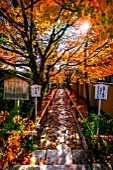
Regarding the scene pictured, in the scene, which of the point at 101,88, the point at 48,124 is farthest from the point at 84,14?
the point at 48,124

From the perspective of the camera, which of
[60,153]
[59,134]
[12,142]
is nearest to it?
[12,142]

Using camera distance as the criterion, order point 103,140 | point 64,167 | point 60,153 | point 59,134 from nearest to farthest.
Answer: point 64,167, point 103,140, point 60,153, point 59,134

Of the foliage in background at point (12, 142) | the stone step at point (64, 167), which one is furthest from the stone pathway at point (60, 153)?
the foliage in background at point (12, 142)

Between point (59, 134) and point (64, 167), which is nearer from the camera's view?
point (64, 167)

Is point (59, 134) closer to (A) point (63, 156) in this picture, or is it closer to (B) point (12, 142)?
(A) point (63, 156)

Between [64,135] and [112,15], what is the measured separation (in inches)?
298

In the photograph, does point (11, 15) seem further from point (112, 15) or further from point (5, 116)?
point (112, 15)

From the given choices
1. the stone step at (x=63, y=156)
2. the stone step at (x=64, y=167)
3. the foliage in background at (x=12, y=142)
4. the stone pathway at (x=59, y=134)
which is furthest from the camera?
the stone pathway at (x=59, y=134)

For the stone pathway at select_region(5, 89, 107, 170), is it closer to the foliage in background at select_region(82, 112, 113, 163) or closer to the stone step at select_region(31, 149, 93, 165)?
the stone step at select_region(31, 149, 93, 165)

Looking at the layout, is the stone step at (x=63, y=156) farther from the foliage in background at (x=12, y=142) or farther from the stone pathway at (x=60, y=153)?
the foliage in background at (x=12, y=142)

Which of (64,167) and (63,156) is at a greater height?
(64,167)

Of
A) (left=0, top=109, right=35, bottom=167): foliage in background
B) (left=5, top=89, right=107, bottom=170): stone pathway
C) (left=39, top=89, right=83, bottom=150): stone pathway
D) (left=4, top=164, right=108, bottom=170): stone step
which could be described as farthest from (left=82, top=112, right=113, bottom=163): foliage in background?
(left=0, top=109, right=35, bottom=167): foliage in background

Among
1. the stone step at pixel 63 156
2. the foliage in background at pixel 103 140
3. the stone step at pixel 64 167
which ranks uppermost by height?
the foliage in background at pixel 103 140

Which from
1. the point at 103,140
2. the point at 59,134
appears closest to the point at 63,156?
the point at 103,140
